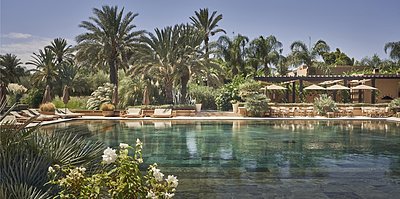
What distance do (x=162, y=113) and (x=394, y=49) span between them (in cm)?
4056

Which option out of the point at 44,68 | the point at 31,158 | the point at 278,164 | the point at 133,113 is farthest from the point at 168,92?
the point at 31,158

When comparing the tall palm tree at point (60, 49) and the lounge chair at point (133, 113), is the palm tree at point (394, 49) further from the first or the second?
the tall palm tree at point (60, 49)

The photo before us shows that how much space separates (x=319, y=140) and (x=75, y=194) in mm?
13073

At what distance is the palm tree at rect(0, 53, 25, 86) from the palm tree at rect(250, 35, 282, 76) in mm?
A: 28521

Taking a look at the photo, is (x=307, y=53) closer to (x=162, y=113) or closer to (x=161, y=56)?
(x=161, y=56)

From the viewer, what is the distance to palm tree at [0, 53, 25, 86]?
39.5 m

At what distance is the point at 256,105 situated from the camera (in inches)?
1037

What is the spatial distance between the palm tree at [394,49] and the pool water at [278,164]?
41.4 m

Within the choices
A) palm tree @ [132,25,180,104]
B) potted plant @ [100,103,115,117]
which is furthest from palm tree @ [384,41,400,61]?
potted plant @ [100,103,115,117]

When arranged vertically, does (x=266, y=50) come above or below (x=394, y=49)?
below

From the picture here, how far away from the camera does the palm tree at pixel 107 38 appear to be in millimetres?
30828

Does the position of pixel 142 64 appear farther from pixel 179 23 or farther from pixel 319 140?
pixel 319 140

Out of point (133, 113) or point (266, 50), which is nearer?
point (133, 113)

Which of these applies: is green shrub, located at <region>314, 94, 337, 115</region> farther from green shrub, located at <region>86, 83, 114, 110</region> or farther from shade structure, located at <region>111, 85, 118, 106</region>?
green shrub, located at <region>86, 83, 114, 110</region>
